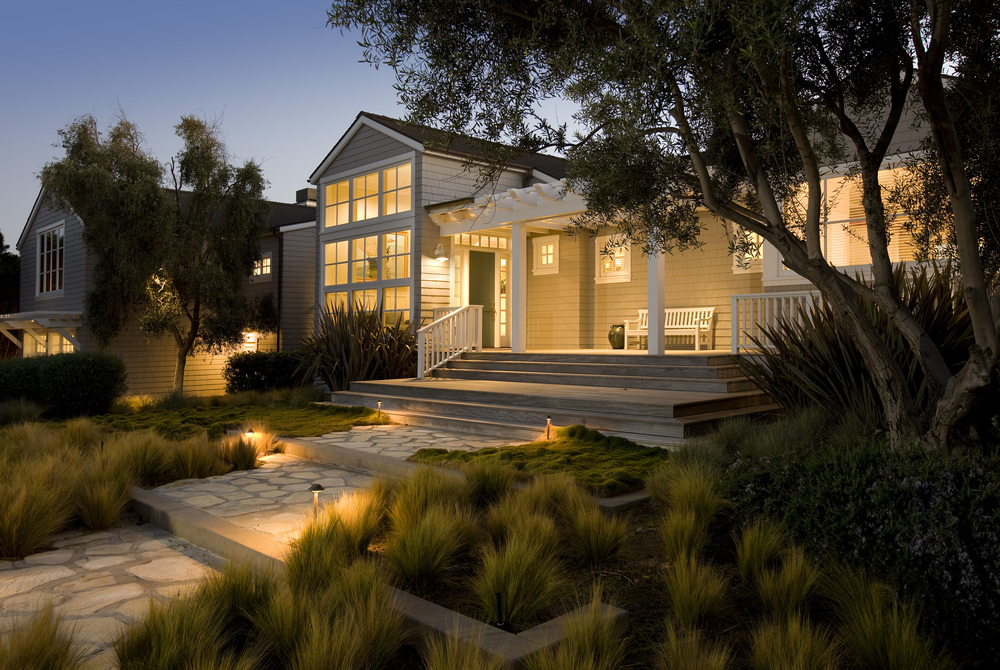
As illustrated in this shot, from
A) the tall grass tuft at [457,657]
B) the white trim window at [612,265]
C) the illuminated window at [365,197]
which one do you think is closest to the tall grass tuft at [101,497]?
the tall grass tuft at [457,657]

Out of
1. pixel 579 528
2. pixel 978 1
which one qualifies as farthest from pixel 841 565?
pixel 978 1

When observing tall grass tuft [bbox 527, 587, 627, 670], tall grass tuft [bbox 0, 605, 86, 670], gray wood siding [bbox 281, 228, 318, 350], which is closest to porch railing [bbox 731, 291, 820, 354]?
tall grass tuft [bbox 527, 587, 627, 670]

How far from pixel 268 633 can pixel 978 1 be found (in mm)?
5514

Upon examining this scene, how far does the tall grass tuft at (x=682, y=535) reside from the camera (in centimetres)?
345

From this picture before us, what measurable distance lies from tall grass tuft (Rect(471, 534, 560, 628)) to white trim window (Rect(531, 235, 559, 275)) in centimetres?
1147

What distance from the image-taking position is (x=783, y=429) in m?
5.12

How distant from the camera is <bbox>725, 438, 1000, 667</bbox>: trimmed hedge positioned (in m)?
2.60

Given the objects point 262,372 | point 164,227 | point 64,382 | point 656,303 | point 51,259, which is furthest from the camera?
point 51,259

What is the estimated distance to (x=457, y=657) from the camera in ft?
7.50

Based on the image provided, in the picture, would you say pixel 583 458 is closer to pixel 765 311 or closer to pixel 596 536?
pixel 596 536

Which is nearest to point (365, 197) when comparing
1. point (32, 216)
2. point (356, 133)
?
point (356, 133)

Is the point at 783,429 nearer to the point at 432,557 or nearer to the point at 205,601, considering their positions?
the point at 432,557

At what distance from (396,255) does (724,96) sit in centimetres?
1044

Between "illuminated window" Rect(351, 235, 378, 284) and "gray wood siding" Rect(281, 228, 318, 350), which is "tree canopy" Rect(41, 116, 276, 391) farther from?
"illuminated window" Rect(351, 235, 378, 284)
